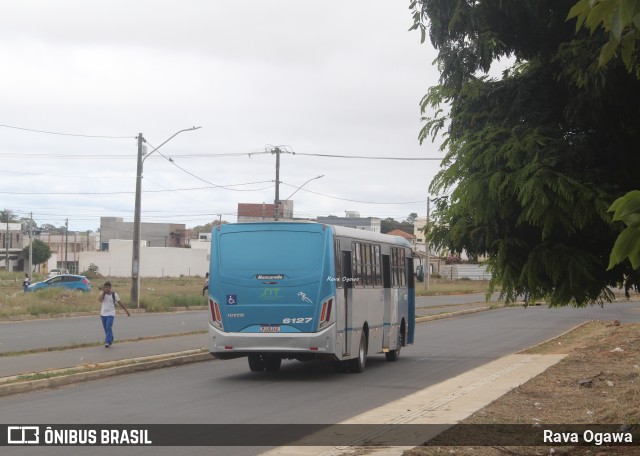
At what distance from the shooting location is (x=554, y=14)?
26.3 feet

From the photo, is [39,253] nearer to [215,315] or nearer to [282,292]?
[215,315]

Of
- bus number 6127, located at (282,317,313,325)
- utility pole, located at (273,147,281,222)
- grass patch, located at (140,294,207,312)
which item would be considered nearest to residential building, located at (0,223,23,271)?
grass patch, located at (140,294,207,312)

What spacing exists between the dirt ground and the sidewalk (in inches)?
299

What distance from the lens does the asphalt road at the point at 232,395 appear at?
484 inches

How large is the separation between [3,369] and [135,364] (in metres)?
2.61

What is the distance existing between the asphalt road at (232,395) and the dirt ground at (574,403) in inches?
79.5

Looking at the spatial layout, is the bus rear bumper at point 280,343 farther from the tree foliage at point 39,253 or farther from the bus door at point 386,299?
the tree foliage at point 39,253

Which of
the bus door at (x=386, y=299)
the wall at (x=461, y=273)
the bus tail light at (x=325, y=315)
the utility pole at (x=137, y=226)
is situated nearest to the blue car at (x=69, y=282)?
the utility pole at (x=137, y=226)

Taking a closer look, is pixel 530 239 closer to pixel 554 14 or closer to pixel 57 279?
pixel 554 14

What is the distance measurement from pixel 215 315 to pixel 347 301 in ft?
9.17

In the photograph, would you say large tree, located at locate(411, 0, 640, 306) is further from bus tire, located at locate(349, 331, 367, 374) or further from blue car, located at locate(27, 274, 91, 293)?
blue car, located at locate(27, 274, 91, 293)

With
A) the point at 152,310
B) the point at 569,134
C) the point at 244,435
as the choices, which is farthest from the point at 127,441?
the point at 152,310

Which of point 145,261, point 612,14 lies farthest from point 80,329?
point 145,261

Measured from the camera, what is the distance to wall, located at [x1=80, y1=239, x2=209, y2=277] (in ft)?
374
